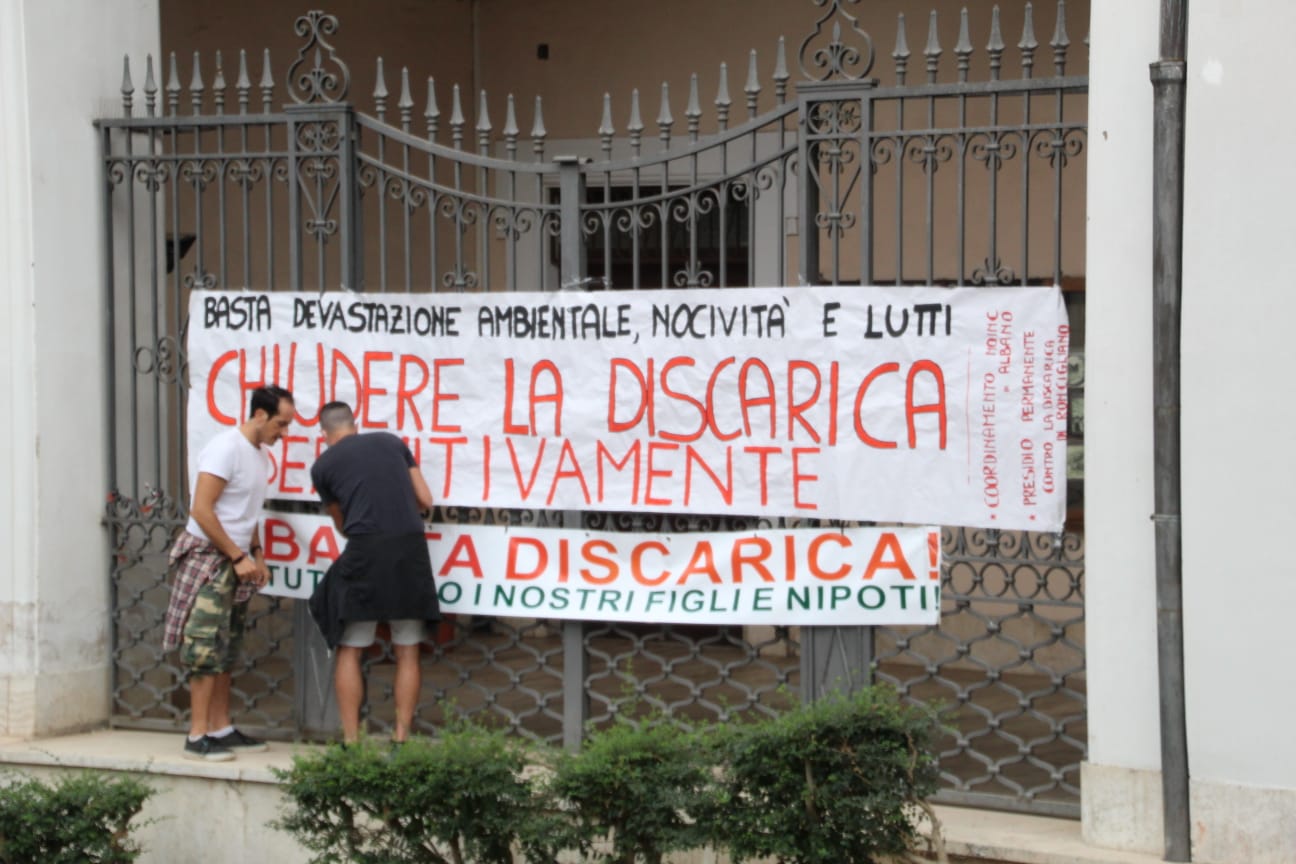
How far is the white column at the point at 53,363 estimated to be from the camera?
7766mm

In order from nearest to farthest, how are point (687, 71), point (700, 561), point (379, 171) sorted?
point (700, 561) → point (379, 171) → point (687, 71)

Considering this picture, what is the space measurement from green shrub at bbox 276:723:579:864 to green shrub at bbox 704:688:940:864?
0.60 metres

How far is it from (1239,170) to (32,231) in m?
5.08

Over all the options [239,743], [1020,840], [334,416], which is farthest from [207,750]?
[1020,840]

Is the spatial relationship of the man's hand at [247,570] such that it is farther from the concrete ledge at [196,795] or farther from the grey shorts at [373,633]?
the concrete ledge at [196,795]

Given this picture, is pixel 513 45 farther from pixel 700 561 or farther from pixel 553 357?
pixel 700 561

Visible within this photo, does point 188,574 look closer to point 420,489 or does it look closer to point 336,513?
point 336,513

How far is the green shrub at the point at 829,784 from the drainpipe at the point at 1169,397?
846mm

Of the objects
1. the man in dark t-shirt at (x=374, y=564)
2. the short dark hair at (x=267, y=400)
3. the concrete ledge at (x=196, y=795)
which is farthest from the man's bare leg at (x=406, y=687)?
the short dark hair at (x=267, y=400)

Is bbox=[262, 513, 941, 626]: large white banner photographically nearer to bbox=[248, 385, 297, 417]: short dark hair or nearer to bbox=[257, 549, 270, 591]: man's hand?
bbox=[257, 549, 270, 591]: man's hand

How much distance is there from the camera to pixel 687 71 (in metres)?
10.8

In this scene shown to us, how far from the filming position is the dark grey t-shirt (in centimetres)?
710

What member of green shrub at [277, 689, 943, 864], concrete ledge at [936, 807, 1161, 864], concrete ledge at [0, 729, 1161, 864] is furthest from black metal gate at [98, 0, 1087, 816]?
green shrub at [277, 689, 943, 864]

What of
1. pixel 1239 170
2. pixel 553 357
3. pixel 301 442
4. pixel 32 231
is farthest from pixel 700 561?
pixel 32 231
